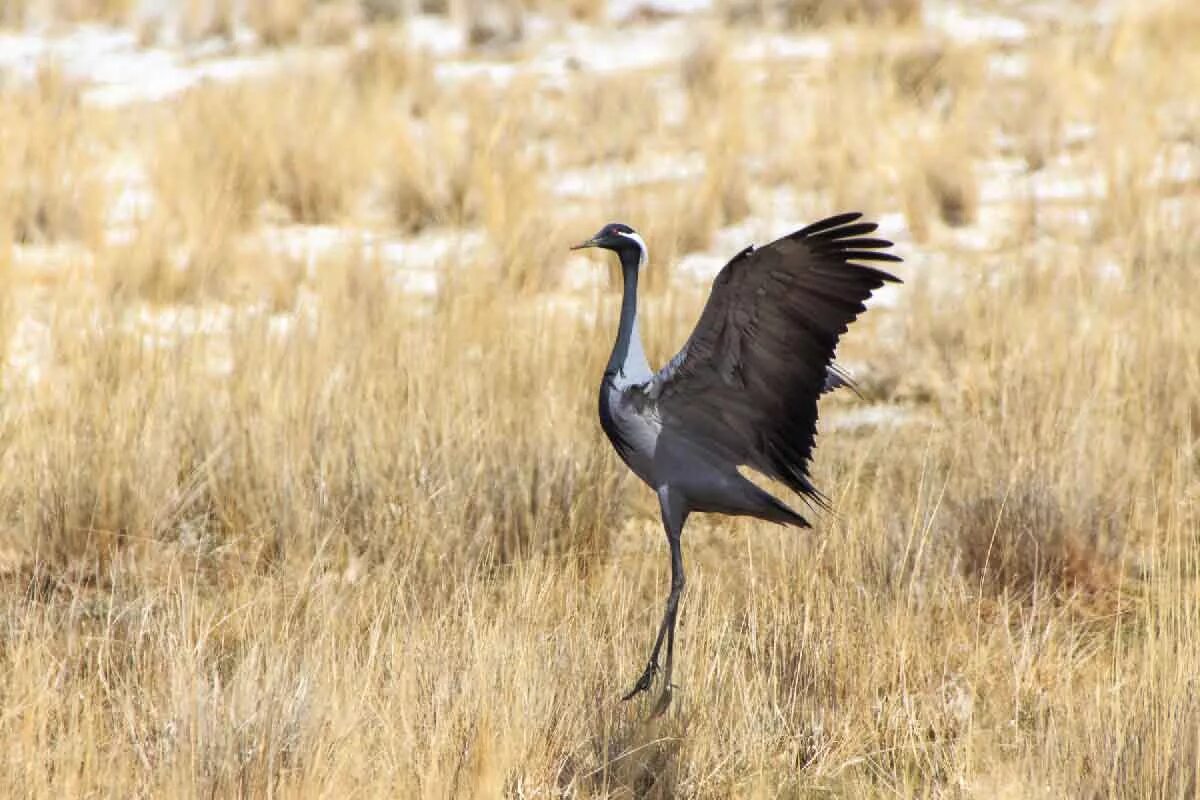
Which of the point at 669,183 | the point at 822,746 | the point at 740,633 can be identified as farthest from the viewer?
the point at 669,183

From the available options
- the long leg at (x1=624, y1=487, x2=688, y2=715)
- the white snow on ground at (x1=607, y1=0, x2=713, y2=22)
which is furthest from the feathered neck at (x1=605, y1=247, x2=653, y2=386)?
the white snow on ground at (x1=607, y1=0, x2=713, y2=22)

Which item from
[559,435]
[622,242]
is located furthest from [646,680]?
[559,435]

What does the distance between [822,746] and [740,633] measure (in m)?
0.47

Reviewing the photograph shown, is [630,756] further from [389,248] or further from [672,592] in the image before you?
[389,248]

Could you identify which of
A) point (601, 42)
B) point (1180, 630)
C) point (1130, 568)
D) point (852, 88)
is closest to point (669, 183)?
point (852, 88)

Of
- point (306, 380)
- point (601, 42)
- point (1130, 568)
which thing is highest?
point (601, 42)

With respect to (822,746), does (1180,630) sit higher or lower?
higher

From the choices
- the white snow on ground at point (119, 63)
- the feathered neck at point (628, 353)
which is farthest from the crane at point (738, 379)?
the white snow on ground at point (119, 63)

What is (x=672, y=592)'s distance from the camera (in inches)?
176

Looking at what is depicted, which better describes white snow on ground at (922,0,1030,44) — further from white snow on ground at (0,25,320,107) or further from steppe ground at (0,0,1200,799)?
white snow on ground at (0,25,320,107)

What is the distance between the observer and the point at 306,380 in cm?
638

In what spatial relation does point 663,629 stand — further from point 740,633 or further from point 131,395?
point 131,395

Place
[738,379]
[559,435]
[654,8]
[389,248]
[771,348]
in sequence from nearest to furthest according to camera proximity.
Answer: [771,348] < [738,379] < [559,435] < [389,248] < [654,8]

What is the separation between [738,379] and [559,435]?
1.93 m
